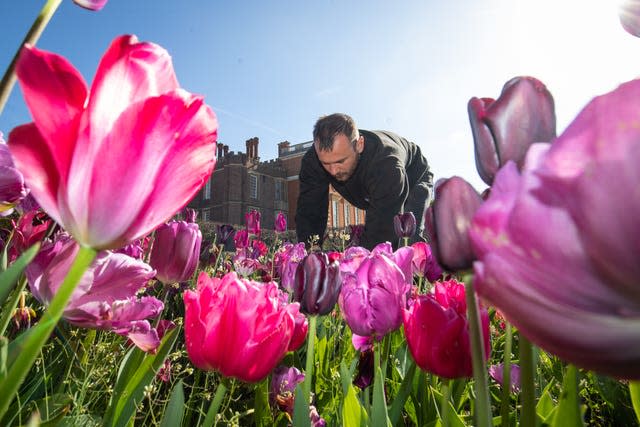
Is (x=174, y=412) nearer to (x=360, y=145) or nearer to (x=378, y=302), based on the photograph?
(x=378, y=302)

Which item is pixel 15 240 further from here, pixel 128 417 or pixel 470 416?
pixel 470 416

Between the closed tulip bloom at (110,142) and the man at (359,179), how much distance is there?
4.02 m

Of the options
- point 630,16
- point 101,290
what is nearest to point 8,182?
point 101,290

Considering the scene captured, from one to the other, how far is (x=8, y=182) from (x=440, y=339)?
741mm

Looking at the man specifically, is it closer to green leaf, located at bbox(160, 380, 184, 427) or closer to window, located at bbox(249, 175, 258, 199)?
green leaf, located at bbox(160, 380, 184, 427)

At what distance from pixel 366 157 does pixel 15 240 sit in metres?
4.48

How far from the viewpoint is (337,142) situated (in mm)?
4477

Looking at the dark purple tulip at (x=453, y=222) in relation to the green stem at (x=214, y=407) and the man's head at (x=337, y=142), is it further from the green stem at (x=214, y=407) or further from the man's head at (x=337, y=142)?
the man's head at (x=337, y=142)

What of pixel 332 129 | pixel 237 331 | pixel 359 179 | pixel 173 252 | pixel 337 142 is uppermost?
pixel 332 129

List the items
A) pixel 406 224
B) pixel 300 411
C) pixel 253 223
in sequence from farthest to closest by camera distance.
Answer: pixel 253 223 → pixel 406 224 → pixel 300 411

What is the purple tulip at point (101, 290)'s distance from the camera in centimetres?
62

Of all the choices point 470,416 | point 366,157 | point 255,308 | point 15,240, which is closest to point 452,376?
point 255,308

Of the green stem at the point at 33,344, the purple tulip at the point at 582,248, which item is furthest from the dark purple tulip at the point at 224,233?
the purple tulip at the point at 582,248

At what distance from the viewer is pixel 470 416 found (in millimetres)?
→ 1115
